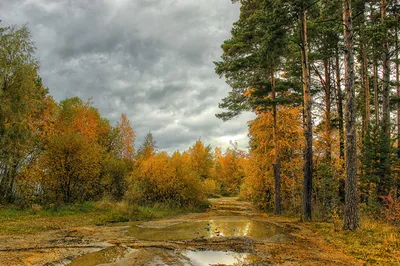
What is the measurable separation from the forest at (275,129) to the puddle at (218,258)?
310 inches

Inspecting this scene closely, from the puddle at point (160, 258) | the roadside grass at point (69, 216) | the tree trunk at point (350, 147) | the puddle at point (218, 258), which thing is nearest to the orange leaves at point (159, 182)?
the roadside grass at point (69, 216)

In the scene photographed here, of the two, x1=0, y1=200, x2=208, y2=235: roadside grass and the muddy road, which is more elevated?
the muddy road

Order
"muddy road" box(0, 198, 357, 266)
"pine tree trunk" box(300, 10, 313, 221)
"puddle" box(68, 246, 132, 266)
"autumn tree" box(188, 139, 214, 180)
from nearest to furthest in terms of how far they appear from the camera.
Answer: "puddle" box(68, 246, 132, 266), "muddy road" box(0, 198, 357, 266), "pine tree trunk" box(300, 10, 313, 221), "autumn tree" box(188, 139, 214, 180)

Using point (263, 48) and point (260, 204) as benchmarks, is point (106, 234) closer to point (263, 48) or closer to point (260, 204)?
point (263, 48)

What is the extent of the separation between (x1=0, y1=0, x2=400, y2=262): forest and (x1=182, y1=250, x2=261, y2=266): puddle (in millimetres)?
7867

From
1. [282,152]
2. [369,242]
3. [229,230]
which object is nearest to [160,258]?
[229,230]

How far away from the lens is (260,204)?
22.2m

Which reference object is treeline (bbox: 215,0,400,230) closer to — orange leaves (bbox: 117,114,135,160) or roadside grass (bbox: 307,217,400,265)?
roadside grass (bbox: 307,217,400,265)

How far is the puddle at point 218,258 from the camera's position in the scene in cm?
596

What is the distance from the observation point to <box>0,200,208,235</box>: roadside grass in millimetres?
10625

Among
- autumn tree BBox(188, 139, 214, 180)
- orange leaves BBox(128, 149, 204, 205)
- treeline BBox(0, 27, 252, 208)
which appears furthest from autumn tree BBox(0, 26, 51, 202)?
autumn tree BBox(188, 139, 214, 180)

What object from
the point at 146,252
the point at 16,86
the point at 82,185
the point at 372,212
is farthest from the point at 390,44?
the point at 16,86

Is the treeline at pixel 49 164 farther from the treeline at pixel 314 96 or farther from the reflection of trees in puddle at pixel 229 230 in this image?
the reflection of trees in puddle at pixel 229 230

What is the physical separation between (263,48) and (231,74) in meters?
3.86
